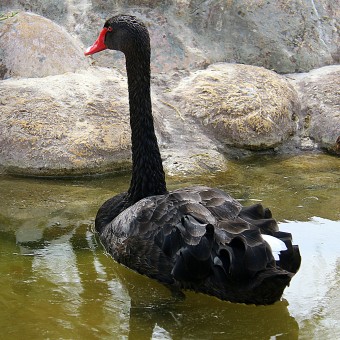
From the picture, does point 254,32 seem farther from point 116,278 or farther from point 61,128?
point 116,278

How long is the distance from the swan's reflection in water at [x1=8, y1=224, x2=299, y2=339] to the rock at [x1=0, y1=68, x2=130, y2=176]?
169cm

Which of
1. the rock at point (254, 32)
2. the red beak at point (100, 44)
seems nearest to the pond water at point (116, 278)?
the red beak at point (100, 44)

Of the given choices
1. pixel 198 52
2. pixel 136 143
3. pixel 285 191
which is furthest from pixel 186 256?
pixel 198 52

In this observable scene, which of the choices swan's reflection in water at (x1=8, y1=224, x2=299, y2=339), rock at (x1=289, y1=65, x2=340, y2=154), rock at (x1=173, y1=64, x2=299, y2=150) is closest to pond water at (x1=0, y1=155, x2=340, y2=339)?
swan's reflection in water at (x1=8, y1=224, x2=299, y2=339)

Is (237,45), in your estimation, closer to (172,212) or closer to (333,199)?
(333,199)

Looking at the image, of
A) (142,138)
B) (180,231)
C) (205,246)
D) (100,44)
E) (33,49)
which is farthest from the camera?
(33,49)

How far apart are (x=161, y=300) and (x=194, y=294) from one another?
0.70ft

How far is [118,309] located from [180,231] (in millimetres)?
577

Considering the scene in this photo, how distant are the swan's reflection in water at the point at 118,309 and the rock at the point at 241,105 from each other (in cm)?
281

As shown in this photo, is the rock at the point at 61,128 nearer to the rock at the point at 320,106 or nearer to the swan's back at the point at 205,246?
the swan's back at the point at 205,246

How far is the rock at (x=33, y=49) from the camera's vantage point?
764 centimetres

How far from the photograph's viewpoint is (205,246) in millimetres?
4344

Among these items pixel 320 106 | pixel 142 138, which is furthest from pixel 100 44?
pixel 320 106

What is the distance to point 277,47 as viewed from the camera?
895 cm
